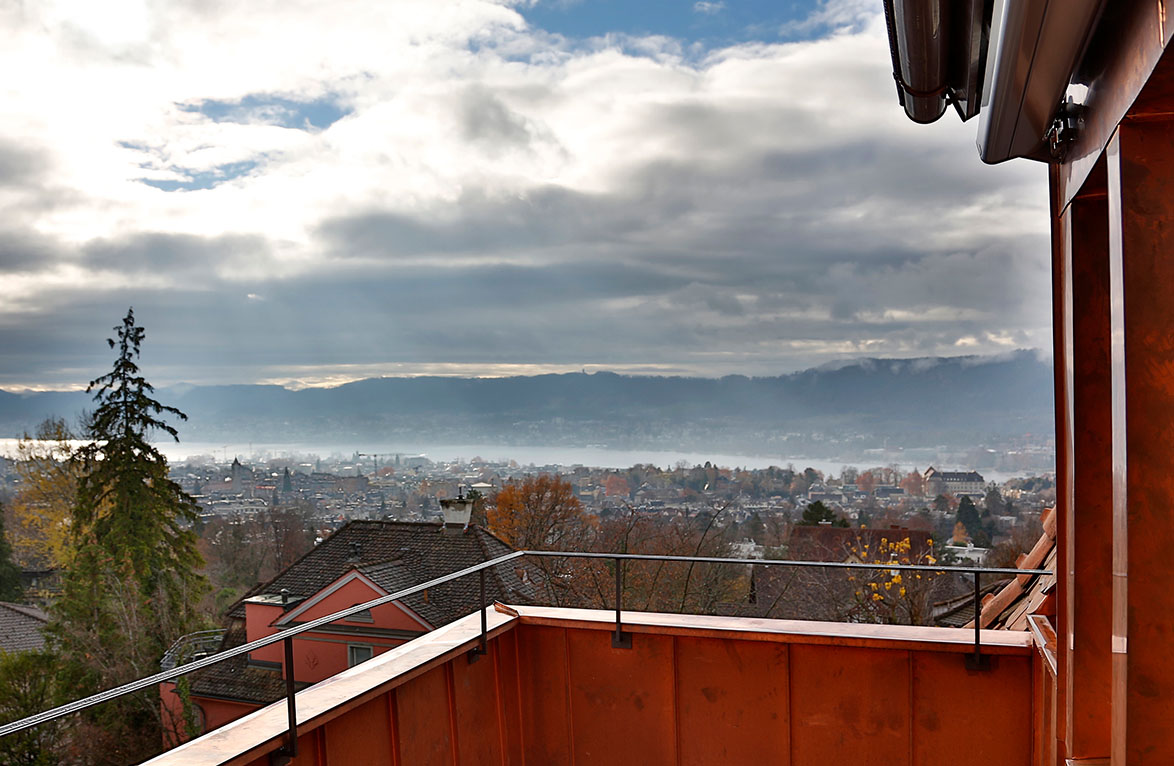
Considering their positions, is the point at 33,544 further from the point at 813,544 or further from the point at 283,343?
the point at 283,343


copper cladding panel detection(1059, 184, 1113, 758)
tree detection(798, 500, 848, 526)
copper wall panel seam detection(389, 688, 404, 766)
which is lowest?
tree detection(798, 500, 848, 526)

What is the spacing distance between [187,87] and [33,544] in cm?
2302

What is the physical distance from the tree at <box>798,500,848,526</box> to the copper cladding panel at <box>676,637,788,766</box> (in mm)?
16161

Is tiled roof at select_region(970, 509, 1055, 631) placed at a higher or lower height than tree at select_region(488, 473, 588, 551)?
higher

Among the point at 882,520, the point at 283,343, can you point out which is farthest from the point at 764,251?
the point at 283,343

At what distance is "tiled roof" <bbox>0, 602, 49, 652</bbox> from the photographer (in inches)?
1050

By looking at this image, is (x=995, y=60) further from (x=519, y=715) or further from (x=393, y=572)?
(x=393, y=572)

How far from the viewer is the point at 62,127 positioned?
35.4m

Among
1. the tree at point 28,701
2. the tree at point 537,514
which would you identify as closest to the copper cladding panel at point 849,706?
the tree at point 537,514

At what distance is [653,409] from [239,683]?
22522mm

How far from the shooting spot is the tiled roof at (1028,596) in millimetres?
3664

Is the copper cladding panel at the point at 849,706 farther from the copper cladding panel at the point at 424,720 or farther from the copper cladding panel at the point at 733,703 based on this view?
the copper cladding panel at the point at 424,720

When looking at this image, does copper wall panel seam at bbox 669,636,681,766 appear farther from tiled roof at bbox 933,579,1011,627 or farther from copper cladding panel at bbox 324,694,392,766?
tiled roof at bbox 933,579,1011,627

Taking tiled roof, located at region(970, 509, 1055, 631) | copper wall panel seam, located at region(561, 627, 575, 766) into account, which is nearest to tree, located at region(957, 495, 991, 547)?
tiled roof, located at region(970, 509, 1055, 631)
